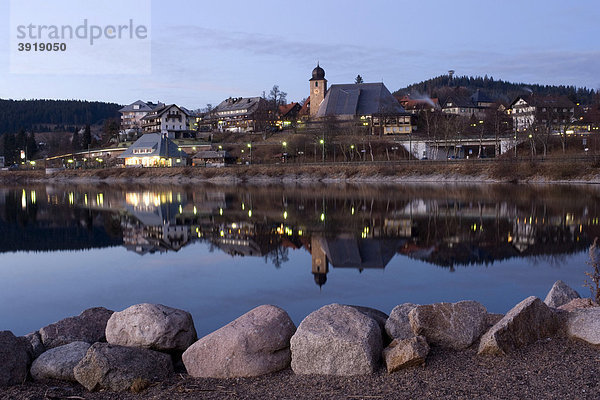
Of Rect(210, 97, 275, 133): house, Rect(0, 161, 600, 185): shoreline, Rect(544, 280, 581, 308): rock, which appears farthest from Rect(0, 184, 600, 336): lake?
Rect(210, 97, 275, 133): house

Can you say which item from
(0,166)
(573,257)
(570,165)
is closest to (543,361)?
(573,257)

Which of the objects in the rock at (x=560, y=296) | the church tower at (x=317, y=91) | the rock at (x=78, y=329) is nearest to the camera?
the rock at (x=78, y=329)

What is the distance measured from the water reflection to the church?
71268 millimetres

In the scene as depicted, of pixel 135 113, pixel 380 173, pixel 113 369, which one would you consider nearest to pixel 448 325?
pixel 113 369

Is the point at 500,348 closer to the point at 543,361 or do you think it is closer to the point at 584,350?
the point at 543,361

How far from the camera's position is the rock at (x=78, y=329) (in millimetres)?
10180

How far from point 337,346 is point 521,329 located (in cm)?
281

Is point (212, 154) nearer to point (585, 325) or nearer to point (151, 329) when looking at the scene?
point (151, 329)

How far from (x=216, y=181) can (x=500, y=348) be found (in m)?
85.2

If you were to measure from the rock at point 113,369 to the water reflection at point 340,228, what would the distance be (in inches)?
340

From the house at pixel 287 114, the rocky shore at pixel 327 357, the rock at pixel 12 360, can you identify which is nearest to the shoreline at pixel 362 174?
the house at pixel 287 114

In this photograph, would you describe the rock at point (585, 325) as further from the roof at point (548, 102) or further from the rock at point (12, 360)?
the roof at point (548, 102)

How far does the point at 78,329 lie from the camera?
1054 centimetres

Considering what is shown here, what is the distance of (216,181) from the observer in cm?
9169
